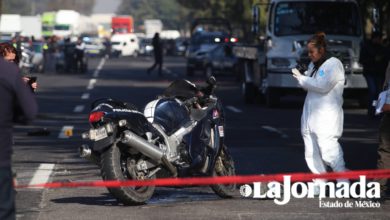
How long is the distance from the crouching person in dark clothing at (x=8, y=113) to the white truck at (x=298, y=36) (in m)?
19.5

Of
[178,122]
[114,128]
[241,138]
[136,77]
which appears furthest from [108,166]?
[136,77]

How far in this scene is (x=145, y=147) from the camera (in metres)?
11.5

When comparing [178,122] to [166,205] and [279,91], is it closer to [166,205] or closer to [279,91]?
[166,205]

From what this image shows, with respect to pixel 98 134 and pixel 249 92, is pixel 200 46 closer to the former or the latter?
pixel 249 92

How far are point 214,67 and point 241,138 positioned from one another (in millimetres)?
26081

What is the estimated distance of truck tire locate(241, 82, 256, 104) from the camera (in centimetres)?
2998

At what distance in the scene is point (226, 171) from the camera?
1260cm

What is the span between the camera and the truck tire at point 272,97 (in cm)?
2777

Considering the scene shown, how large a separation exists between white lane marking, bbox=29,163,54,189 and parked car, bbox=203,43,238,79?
29.4 meters

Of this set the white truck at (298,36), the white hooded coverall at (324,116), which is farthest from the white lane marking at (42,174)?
the white truck at (298,36)

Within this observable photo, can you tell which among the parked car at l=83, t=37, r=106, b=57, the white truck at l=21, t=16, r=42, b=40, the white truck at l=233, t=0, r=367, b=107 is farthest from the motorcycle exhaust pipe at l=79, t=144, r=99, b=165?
the white truck at l=21, t=16, r=42, b=40

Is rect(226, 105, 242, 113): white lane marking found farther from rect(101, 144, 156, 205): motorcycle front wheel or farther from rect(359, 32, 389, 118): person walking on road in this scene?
rect(101, 144, 156, 205): motorcycle front wheel

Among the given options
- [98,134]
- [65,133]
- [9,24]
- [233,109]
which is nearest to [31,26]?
[9,24]

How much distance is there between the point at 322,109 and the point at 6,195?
543 cm
